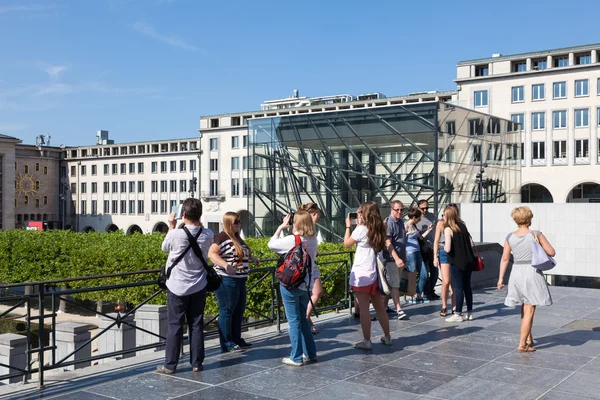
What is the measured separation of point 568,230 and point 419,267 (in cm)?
2068

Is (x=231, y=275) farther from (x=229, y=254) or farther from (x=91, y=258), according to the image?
(x=91, y=258)

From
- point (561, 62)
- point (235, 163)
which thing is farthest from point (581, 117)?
point (235, 163)

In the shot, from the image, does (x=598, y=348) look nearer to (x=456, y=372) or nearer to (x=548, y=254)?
(x=548, y=254)

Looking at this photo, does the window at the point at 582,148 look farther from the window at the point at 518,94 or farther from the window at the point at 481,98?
the window at the point at 481,98

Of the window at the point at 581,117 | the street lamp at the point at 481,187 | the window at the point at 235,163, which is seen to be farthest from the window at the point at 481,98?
the street lamp at the point at 481,187

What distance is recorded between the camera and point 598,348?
29.1ft

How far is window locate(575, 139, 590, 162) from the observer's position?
61.5 m

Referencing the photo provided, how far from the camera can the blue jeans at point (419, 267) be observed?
39.3 ft

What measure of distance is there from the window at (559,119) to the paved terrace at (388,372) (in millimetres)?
57312

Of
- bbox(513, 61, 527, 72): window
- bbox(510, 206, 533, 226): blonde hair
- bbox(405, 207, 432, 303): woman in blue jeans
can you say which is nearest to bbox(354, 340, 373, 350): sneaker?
bbox(510, 206, 533, 226): blonde hair

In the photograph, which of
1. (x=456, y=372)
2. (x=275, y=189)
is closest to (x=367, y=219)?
(x=456, y=372)

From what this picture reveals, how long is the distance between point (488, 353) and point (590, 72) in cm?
5996

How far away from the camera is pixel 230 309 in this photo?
27.1 feet

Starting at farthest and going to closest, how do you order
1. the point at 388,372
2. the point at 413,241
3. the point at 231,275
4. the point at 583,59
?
the point at 583,59
the point at 413,241
the point at 231,275
the point at 388,372
